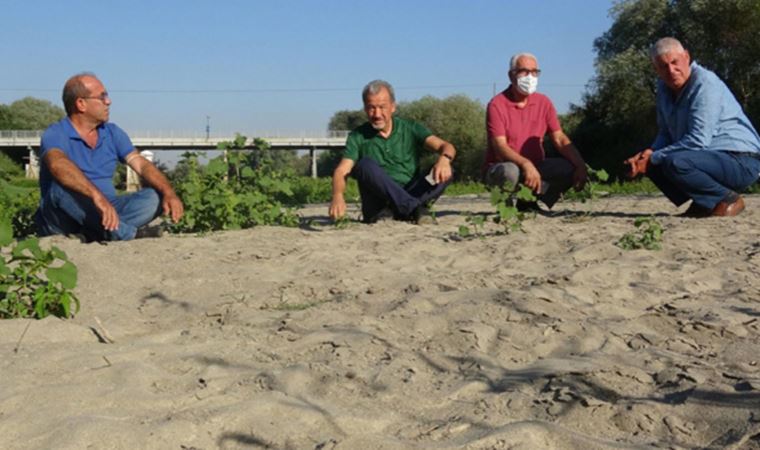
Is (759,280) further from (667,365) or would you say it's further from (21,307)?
(21,307)

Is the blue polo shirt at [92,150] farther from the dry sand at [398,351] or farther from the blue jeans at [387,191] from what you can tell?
the blue jeans at [387,191]

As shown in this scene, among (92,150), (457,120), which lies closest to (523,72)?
(92,150)

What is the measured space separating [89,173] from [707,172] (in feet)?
14.0

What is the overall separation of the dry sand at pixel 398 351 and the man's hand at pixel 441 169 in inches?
49.9

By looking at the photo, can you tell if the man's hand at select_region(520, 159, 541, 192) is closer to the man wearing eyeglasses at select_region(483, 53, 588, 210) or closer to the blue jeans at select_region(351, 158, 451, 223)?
the man wearing eyeglasses at select_region(483, 53, 588, 210)

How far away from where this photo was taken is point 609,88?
88.4 ft

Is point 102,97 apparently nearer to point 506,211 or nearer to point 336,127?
point 506,211

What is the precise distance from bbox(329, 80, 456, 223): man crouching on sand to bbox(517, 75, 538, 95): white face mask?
834 mm

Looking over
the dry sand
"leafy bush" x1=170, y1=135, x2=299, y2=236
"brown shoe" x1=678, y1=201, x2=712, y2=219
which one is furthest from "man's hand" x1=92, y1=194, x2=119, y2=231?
"brown shoe" x1=678, y1=201, x2=712, y2=219

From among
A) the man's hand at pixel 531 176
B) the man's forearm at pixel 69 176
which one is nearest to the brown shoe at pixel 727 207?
the man's hand at pixel 531 176

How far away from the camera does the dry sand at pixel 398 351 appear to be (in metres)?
2.20

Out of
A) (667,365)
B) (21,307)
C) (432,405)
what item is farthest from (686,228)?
(21,307)

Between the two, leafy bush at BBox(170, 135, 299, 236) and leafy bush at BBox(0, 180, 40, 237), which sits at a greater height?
leafy bush at BBox(170, 135, 299, 236)

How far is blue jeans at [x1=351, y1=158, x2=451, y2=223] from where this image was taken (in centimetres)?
618
